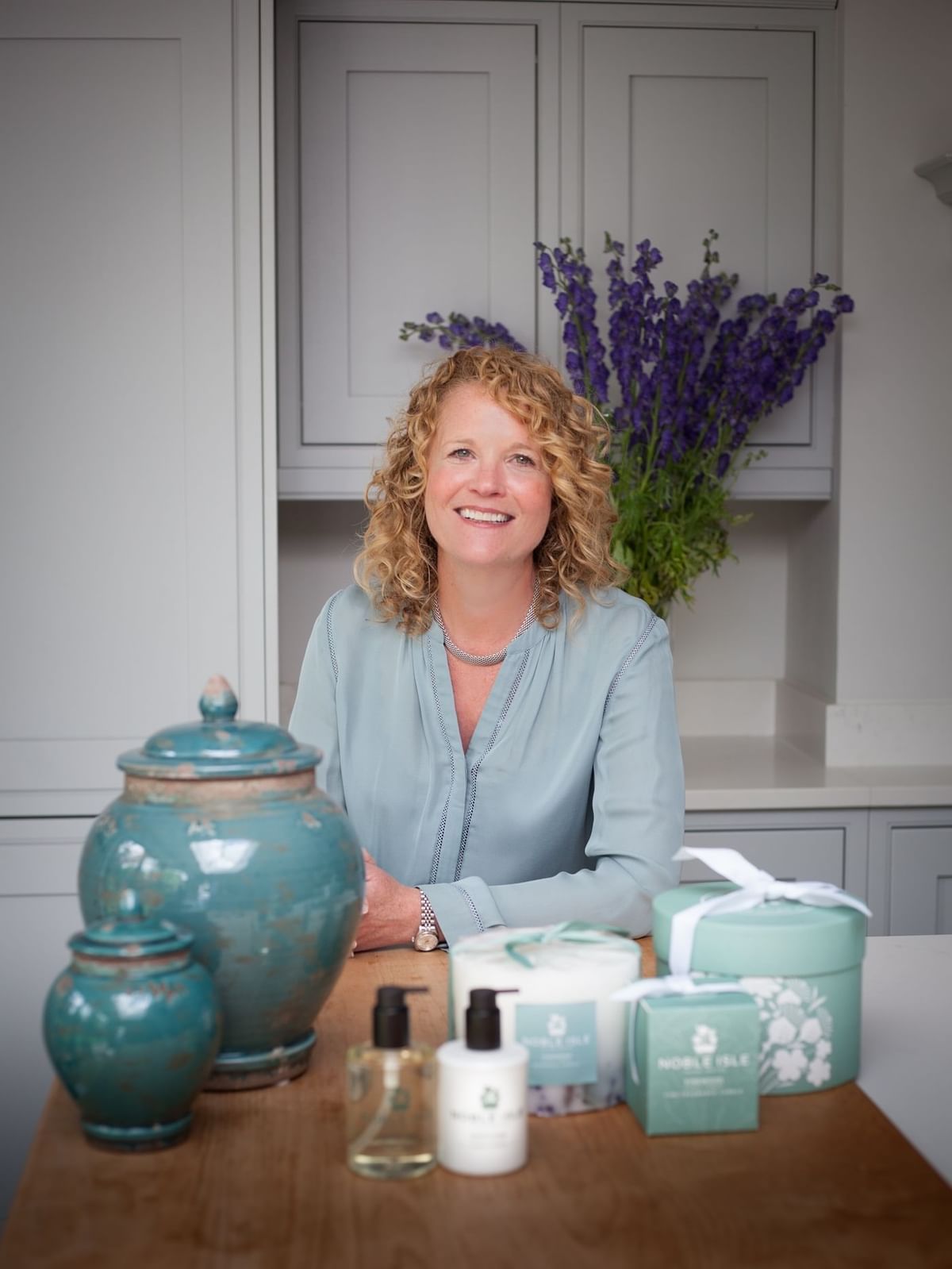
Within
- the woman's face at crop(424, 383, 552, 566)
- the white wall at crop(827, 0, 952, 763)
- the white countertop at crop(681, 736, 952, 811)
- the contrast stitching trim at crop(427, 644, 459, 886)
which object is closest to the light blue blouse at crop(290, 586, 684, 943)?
the contrast stitching trim at crop(427, 644, 459, 886)

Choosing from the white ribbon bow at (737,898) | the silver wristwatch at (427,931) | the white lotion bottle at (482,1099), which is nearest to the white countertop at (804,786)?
the silver wristwatch at (427,931)

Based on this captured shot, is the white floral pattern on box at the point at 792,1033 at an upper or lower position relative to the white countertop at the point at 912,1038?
upper

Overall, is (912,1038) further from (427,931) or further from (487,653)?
(487,653)

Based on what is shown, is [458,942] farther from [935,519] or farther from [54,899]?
[935,519]

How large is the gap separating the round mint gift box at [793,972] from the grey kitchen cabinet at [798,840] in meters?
1.62

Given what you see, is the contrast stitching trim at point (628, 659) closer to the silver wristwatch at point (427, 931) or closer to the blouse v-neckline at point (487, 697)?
the blouse v-neckline at point (487, 697)

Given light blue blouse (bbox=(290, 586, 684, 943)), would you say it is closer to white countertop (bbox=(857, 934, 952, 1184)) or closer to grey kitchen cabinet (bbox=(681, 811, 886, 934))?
white countertop (bbox=(857, 934, 952, 1184))

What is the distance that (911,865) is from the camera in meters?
2.67

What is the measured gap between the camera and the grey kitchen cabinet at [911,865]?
2670mm

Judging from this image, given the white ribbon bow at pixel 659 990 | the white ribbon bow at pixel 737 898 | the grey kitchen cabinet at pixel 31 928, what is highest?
the white ribbon bow at pixel 737 898

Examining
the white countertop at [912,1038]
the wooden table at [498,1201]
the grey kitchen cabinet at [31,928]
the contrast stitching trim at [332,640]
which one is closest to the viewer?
the wooden table at [498,1201]

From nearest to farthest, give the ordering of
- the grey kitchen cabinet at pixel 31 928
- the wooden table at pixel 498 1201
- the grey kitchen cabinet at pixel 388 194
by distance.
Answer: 1. the wooden table at pixel 498 1201
2. the grey kitchen cabinet at pixel 31 928
3. the grey kitchen cabinet at pixel 388 194

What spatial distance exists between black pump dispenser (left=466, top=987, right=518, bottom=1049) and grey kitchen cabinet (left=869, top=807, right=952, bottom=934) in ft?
6.35

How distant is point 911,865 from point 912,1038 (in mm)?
1544
